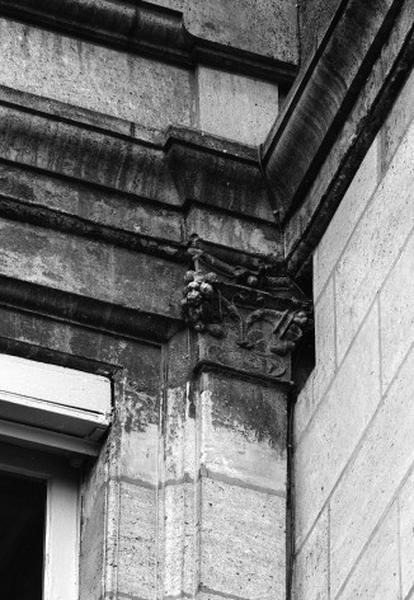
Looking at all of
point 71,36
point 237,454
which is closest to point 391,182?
point 237,454

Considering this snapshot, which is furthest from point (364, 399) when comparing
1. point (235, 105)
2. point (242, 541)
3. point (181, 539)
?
point (235, 105)

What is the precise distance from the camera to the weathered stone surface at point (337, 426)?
733cm

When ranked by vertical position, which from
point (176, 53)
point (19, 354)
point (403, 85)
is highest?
point (176, 53)

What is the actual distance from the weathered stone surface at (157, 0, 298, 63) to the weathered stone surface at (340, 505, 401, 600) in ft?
7.81

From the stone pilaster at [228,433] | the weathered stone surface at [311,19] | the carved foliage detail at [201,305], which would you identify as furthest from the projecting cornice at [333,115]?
the weathered stone surface at [311,19]

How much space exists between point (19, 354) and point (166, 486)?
652 mm

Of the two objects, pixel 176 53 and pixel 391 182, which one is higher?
pixel 176 53

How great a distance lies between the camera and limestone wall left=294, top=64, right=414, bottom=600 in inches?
274

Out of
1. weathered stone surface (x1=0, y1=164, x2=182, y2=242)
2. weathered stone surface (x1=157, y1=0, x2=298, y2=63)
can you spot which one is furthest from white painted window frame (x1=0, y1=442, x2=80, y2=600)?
weathered stone surface (x1=157, y1=0, x2=298, y2=63)

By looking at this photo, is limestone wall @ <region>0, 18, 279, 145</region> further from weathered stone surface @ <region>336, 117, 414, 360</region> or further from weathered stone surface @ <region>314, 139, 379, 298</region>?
weathered stone surface @ <region>336, 117, 414, 360</region>

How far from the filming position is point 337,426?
7.51 m

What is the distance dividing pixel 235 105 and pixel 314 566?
1928 millimetres

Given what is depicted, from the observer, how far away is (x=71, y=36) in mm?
8602

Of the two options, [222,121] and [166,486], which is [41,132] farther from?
[166,486]
